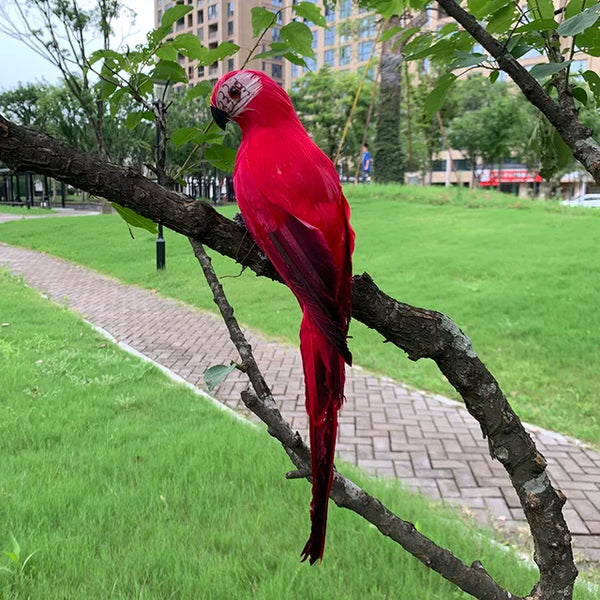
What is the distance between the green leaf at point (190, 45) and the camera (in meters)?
1.31

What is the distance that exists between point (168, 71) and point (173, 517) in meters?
2.45

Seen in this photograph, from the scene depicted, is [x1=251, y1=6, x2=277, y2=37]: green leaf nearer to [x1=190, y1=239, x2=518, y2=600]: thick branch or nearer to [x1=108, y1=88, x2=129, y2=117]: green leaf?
[x1=108, y1=88, x2=129, y2=117]: green leaf

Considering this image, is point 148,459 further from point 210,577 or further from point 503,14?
point 503,14

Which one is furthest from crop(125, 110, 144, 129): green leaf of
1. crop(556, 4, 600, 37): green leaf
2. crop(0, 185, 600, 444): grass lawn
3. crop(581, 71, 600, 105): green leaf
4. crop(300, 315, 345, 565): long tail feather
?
crop(0, 185, 600, 444): grass lawn

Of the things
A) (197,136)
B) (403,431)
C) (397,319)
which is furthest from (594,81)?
(403,431)

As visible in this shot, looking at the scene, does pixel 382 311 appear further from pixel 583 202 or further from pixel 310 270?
pixel 583 202

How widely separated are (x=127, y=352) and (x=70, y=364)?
90cm

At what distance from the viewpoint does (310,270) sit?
32.4 inches

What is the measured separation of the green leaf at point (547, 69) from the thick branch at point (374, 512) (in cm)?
82

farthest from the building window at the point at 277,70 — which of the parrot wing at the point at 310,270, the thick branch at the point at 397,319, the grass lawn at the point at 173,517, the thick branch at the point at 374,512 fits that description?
the parrot wing at the point at 310,270

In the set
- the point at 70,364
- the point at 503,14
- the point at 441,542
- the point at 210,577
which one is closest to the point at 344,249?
the point at 503,14

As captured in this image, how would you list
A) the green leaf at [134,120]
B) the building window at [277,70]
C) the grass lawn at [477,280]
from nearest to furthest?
the green leaf at [134,120], the grass lawn at [477,280], the building window at [277,70]

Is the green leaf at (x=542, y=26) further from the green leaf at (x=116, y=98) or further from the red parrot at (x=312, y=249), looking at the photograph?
the green leaf at (x=116, y=98)

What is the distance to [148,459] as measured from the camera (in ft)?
11.7
